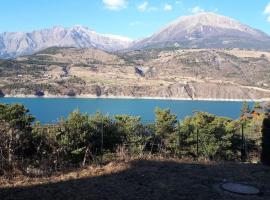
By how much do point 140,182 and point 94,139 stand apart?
8080mm

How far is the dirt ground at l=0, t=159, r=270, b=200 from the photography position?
6.19 metres

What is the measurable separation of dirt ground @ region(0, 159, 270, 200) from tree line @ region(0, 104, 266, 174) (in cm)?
80

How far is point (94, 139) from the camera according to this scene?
48.7 feet

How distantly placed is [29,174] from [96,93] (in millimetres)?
189380

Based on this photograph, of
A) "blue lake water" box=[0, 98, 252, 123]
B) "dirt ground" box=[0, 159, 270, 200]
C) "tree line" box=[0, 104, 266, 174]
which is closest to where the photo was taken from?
"dirt ground" box=[0, 159, 270, 200]

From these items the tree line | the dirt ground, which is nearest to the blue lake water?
the tree line

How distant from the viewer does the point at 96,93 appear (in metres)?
196

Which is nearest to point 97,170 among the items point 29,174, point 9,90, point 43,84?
point 29,174

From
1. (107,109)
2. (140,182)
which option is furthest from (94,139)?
(107,109)

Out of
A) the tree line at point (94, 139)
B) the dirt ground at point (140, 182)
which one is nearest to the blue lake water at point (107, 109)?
the tree line at point (94, 139)

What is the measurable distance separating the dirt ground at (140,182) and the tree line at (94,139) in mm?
795

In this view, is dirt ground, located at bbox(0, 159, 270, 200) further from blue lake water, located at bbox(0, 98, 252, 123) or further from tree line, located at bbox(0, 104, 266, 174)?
blue lake water, located at bbox(0, 98, 252, 123)

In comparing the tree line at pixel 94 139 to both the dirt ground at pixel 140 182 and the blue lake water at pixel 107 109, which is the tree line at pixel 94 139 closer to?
the dirt ground at pixel 140 182

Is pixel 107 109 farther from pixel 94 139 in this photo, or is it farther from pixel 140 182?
pixel 140 182
